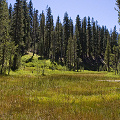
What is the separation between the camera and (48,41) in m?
59.6

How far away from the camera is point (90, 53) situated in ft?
255

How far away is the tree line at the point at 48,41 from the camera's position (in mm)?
23017

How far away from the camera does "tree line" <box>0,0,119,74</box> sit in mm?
23017

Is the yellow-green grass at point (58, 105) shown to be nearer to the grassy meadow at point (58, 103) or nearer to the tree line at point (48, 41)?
the grassy meadow at point (58, 103)

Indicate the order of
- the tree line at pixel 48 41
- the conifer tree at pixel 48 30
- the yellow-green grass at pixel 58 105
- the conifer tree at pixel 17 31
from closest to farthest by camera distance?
the yellow-green grass at pixel 58 105
the tree line at pixel 48 41
the conifer tree at pixel 17 31
the conifer tree at pixel 48 30

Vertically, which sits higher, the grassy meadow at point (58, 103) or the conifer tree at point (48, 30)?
the conifer tree at point (48, 30)

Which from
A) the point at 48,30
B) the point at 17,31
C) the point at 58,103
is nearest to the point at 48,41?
the point at 48,30

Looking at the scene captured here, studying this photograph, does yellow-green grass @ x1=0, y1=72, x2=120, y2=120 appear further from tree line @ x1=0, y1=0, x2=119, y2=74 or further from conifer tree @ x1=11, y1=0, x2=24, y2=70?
conifer tree @ x1=11, y1=0, x2=24, y2=70

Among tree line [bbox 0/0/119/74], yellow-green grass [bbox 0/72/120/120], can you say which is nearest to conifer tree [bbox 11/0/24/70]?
tree line [bbox 0/0/119/74]

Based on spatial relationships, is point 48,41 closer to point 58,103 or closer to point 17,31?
point 17,31

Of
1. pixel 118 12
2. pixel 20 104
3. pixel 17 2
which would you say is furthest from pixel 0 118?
pixel 17 2

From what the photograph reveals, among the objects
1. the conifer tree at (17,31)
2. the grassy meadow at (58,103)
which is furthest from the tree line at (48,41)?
the grassy meadow at (58,103)

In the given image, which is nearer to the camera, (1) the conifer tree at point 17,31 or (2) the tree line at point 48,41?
(2) the tree line at point 48,41

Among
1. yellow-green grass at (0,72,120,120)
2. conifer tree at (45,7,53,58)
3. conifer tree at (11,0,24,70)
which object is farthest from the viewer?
conifer tree at (45,7,53,58)
